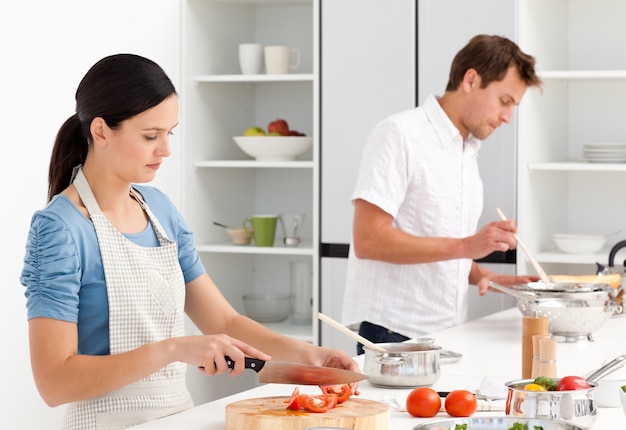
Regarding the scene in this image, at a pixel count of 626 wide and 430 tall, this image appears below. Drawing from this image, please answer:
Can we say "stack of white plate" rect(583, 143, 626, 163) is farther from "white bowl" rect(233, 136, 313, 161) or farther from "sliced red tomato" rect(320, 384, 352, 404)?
"sliced red tomato" rect(320, 384, 352, 404)

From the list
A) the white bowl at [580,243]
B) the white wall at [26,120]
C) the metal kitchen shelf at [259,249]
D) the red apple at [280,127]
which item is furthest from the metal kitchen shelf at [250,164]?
the white bowl at [580,243]

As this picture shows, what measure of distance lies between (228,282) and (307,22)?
1175 mm

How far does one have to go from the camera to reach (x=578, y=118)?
4008 mm

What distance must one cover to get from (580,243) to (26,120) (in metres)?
1.97

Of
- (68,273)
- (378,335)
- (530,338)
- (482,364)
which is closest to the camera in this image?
(68,273)

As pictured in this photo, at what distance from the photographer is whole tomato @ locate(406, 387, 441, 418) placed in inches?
71.6

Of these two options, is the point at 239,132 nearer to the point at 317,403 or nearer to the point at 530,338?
the point at 530,338

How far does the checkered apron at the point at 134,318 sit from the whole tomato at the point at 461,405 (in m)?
0.57

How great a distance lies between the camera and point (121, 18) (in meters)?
3.72

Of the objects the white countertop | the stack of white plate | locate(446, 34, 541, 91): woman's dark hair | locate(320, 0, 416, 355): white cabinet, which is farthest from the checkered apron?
the stack of white plate

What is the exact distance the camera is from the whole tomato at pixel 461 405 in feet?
5.89

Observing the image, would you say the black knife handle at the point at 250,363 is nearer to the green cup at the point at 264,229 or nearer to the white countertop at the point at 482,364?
the white countertop at the point at 482,364

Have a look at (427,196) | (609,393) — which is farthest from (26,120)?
(609,393)

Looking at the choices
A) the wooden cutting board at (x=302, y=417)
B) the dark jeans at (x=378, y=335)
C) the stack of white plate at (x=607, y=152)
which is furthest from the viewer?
the stack of white plate at (x=607, y=152)
